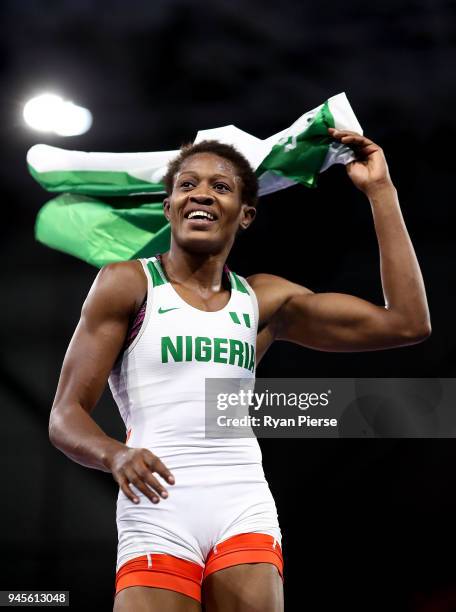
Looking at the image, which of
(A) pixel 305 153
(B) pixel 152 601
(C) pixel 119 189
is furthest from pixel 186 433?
(C) pixel 119 189

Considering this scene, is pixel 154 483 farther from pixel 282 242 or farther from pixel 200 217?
pixel 282 242

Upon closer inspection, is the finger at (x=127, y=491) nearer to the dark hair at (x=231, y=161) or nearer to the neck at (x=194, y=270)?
the neck at (x=194, y=270)

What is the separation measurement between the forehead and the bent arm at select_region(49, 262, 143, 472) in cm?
36

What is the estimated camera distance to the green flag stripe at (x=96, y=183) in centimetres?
282

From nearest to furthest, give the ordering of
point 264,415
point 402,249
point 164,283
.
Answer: point 164,283, point 402,249, point 264,415

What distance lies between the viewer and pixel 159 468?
1395mm

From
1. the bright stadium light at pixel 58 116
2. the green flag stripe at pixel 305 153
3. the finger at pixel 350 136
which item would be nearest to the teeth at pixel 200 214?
the finger at pixel 350 136

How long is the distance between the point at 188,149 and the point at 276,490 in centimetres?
197

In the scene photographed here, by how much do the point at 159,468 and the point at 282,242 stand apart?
2.58m

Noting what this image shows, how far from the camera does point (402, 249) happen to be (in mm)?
2074

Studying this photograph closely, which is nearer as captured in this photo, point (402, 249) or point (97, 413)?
point (402, 249)

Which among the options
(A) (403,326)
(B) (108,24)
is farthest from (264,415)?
(B) (108,24)

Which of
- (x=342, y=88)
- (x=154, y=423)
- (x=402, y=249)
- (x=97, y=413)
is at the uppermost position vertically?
(x=342, y=88)

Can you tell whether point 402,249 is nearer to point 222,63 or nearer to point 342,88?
point 342,88
